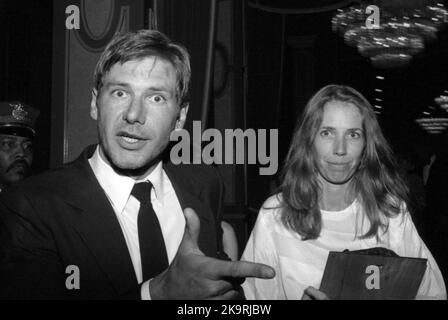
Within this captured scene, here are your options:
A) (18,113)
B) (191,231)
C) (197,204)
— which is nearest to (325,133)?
(197,204)

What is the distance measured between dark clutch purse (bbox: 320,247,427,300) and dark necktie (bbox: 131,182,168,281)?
37cm

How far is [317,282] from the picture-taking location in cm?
121

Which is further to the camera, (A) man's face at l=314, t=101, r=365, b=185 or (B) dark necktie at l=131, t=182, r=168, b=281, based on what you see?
(A) man's face at l=314, t=101, r=365, b=185

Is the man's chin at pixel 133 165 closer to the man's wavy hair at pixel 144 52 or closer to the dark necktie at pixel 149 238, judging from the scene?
the dark necktie at pixel 149 238

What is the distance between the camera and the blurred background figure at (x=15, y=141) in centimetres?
152

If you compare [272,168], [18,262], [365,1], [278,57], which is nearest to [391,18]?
[365,1]

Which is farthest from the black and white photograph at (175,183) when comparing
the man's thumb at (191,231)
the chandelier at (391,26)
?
the chandelier at (391,26)

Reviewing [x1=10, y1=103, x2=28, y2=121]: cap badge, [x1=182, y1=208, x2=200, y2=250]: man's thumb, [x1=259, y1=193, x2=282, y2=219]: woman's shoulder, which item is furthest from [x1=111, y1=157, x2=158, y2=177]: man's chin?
[x1=10, y1=103, x2=28, y2=121]: cap badge

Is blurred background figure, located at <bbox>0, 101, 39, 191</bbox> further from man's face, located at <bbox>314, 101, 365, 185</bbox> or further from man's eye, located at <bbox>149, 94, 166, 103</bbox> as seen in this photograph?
man's face, located at <bbox>314, 101, 365, 185</bbox>

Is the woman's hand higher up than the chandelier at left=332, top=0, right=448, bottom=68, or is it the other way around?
the chandelier at left=332, top=0, right=448, bottom=68

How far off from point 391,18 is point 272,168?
5.26 feet

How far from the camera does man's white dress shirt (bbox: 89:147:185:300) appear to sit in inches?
39.0

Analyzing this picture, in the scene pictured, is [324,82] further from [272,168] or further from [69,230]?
[69,230]

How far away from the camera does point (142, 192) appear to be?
1021 mm
